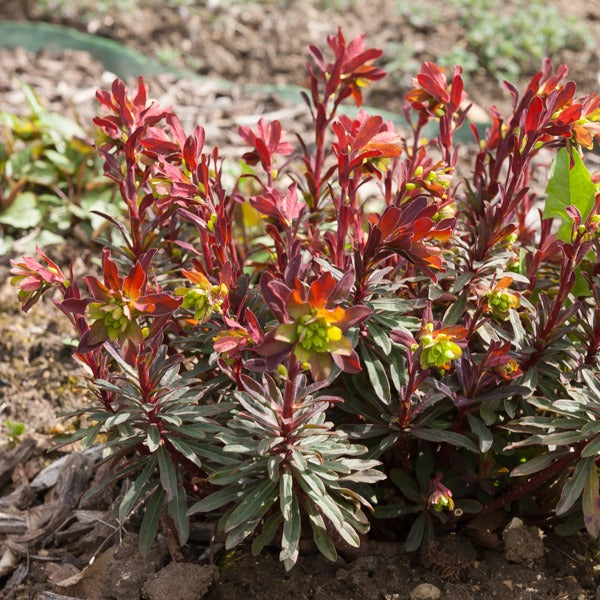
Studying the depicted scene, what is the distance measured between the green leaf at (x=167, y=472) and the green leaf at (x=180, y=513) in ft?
0.29

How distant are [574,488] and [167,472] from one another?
3.39ft

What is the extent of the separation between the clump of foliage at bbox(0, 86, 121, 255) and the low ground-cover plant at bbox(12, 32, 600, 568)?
165cm

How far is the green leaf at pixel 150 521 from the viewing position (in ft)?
6.88

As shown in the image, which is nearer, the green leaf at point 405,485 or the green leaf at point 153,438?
the green leaf at point 153,438

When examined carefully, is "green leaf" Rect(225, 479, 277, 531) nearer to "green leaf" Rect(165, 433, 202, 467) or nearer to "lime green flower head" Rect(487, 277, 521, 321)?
"green leaf" Rect(165, 433, 202, 467)

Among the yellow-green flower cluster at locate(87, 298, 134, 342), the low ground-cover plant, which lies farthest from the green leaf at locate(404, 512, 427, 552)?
the yellow-green flower cluster at locate(87, 298, 134, 342)

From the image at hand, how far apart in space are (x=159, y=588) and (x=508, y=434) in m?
1.07

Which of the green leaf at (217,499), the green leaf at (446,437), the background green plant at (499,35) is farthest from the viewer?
the background green plant at (499,35)

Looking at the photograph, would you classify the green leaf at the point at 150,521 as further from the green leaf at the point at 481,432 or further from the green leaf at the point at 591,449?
the green leaf at the point at 591,449

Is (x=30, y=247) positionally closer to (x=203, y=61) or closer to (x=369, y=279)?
(x=369, y=279)

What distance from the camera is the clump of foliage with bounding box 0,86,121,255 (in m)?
3.90

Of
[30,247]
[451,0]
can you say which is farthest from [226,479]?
[451,0]

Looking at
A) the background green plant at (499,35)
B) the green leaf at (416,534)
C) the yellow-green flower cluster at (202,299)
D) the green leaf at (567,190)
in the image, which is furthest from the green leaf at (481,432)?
the background green plant at (499,35)

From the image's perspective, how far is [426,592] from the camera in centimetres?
223
